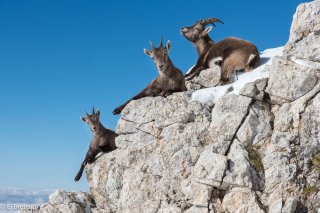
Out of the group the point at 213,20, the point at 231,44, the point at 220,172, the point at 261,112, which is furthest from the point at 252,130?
the point at 213,20

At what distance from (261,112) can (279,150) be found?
1699 millimetres

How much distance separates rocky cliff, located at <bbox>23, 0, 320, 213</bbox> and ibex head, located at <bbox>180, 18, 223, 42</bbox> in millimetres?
4855

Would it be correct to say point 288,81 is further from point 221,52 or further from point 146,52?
point 146,52

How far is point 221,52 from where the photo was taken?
68.1 ft

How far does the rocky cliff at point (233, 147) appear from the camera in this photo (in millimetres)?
14500

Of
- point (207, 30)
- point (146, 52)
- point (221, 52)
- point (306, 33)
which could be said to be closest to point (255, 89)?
point (306, 33)

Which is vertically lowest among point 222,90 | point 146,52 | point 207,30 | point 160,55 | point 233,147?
point 233,147

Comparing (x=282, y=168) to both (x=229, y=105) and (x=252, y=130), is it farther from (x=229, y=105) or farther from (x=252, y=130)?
(x=229, y=105)

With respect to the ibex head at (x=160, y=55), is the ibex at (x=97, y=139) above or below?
below

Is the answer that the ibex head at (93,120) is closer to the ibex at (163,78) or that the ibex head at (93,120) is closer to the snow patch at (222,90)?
the ibex at (163,78)

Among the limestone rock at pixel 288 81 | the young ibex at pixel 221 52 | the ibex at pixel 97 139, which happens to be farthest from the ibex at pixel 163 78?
the limestone rock at pixel 288 81

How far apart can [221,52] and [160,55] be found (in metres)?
2.92

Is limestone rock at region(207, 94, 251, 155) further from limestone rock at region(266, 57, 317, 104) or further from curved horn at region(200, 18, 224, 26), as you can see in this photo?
curved horn at region(200, 18, 224, 26)

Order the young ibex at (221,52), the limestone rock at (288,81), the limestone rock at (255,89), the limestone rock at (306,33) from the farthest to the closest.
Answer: the young ibex at (221,52) < the limestone rock at (306,33) < the limestone rock at (255,89) < the limestone rock at (288,81)
